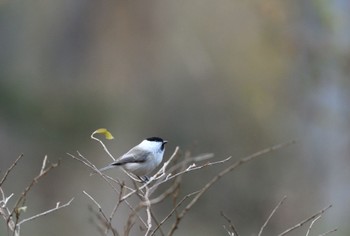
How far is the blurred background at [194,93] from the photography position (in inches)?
459

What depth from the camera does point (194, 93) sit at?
11.9 meters

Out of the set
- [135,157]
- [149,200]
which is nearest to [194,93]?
[135,157]

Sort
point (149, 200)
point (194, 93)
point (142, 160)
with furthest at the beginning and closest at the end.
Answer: point (194, 93) < point (142, 160) < point (149, 200)

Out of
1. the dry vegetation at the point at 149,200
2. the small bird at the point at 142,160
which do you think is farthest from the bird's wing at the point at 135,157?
the dry vegetation at the point at 149,200

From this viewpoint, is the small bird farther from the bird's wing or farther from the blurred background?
the blurred background

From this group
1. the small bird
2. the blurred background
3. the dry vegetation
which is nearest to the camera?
the dry vegetation

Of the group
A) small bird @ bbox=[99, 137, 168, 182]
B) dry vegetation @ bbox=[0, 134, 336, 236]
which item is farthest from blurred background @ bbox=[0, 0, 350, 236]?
dry vegetation @ bbox=[0, 134, 336, 236]

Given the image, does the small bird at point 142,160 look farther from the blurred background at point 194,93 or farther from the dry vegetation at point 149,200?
the blurred background at point 194,93

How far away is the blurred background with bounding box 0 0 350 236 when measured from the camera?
459 inches

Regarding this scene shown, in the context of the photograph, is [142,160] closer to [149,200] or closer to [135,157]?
[135,157]

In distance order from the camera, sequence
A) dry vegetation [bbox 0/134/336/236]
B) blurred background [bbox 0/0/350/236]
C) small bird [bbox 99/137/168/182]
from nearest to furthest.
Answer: dry vegetation [bbox 0/134/336/236] → small bird [bbox 99/137/168/182] → blurred background [bbox 0/0/350/236]

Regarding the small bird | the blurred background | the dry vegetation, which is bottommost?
the blurred background

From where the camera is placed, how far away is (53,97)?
12266 millimetres

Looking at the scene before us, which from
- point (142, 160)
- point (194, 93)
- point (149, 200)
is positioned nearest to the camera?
point (149, 200)
